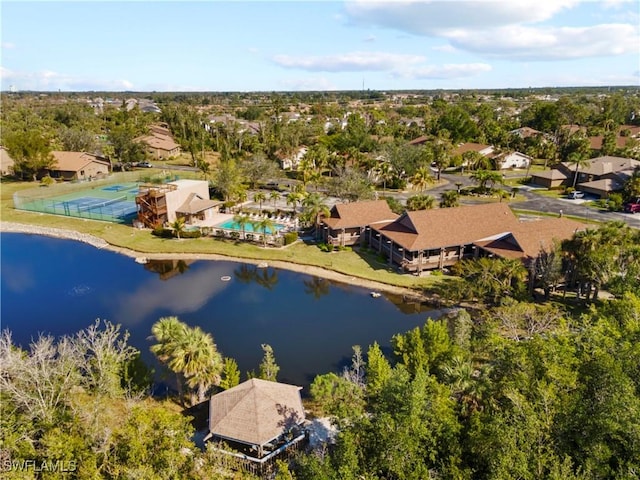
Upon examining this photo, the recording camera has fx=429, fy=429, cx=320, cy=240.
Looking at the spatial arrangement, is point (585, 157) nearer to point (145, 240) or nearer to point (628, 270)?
point (628, 270)

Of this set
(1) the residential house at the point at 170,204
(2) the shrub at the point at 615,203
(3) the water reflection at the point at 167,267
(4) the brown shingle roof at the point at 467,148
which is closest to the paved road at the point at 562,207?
(2) the shrub at the point at 615,203

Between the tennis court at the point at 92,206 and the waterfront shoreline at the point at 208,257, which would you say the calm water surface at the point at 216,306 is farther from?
the tennis court at the point at 92,206

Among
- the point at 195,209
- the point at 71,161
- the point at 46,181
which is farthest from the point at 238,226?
the point at 71,161

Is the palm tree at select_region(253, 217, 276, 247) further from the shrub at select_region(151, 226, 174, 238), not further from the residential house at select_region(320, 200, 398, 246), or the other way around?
the shrub at select_region(151, 226, 174, 238)

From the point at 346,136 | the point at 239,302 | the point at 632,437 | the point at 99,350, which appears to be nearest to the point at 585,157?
the point at 346,136

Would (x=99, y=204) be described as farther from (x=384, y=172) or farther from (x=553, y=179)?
(x=553, y=179)
